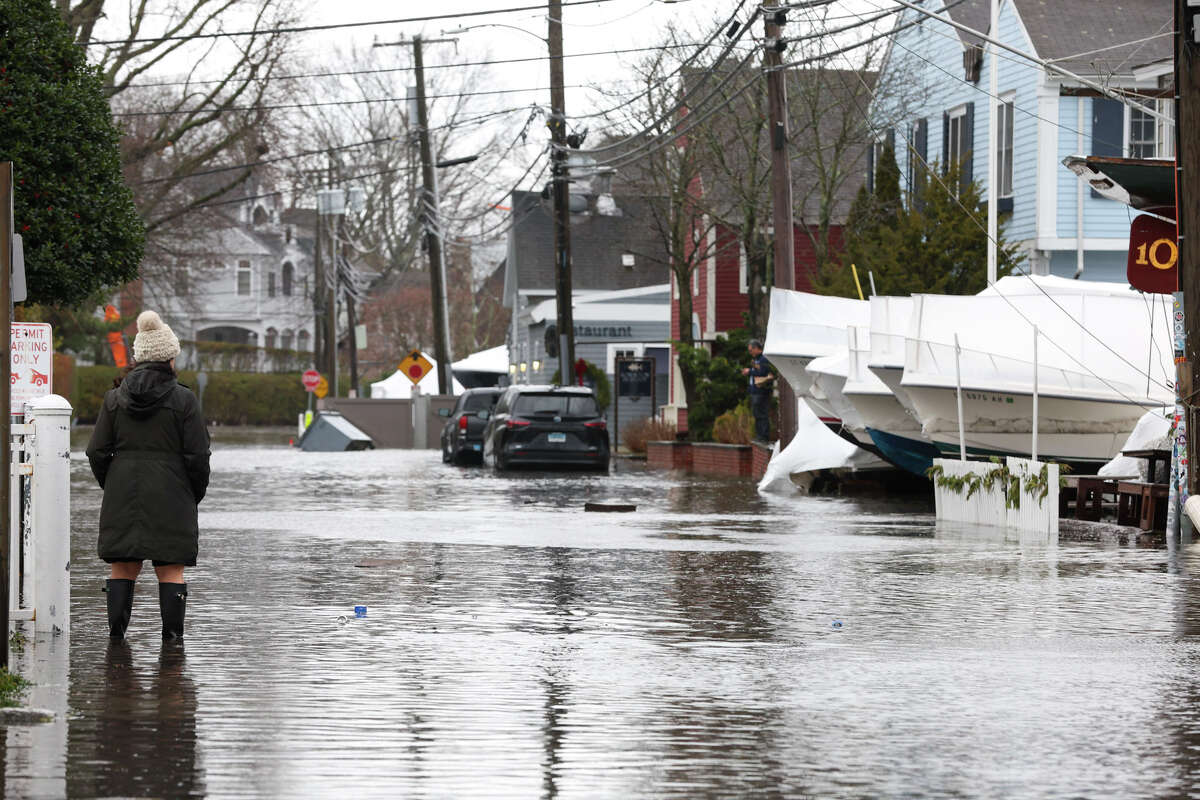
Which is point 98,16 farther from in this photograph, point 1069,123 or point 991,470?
point 991,470

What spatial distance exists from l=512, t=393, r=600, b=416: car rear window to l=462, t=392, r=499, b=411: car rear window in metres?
6.07

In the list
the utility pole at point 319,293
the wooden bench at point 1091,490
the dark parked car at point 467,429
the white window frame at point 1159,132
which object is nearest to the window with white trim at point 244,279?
the utility pole at point 319,293

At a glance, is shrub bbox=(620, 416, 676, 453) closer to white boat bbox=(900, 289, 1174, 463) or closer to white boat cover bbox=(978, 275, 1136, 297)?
white boat cover bbox=(978, 275, 1136, 297)

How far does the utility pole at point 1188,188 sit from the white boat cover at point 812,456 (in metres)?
10.4

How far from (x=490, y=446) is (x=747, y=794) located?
3092 cm

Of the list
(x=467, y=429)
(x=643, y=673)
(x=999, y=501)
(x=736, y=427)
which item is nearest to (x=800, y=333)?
(x=736, y=427)

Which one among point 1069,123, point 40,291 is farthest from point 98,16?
point 1069,123

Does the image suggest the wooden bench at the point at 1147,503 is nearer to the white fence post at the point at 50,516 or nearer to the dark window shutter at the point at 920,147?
the white fence post at the point at 50,516

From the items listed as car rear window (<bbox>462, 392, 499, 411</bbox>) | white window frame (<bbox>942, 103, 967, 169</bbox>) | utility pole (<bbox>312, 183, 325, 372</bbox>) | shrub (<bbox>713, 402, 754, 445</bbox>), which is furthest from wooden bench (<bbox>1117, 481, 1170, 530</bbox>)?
utility pole (<bbox>312, 183, 325, 372</bbox>)

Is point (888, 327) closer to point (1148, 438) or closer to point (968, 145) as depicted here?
point (1148, 438)

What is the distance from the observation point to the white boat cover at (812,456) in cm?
2741

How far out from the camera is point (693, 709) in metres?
8.55

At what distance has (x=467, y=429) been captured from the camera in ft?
132

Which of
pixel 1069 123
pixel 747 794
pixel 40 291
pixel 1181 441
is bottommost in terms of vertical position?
pixel 747 794
